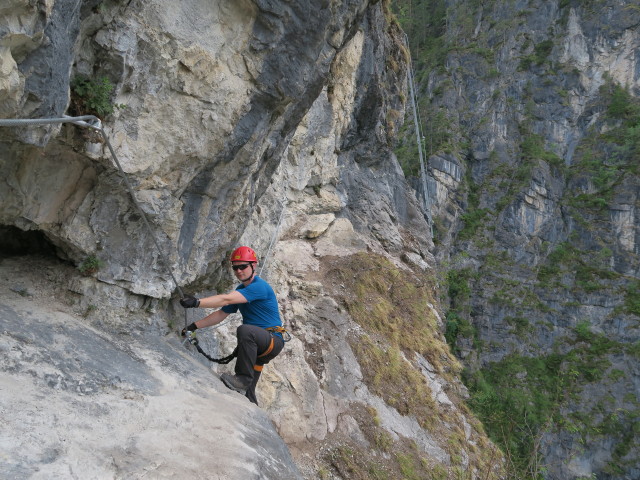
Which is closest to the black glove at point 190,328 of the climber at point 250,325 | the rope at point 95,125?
the climber at point 250,325

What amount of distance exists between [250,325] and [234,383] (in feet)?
2.10

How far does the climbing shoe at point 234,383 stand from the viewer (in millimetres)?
4578

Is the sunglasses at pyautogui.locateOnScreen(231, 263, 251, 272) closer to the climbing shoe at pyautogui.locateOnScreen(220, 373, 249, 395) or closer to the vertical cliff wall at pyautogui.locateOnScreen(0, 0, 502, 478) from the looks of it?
the vertical cliff wall at pyautogui.locateOnScreen(0, 0, 502, 478)

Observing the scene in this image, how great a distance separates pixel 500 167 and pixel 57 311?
38.4 metres

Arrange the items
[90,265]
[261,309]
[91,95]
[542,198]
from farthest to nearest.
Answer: [542,198], [261,309], [90,265], [91,95]

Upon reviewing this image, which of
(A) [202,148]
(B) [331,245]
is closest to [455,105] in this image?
(B) [331,245]

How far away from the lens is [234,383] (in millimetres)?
4609

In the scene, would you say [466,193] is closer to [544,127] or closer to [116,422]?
[544,127]

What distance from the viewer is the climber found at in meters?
4.55

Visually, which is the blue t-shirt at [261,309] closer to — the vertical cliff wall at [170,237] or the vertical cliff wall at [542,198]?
the vertical cliff wall at [170,237]

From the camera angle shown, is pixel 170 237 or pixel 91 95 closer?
pixel 91 95

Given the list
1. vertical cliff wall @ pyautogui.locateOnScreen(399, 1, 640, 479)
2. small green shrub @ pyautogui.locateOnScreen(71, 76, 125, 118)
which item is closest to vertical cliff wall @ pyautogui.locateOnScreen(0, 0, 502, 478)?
small green shrub @ pyautogui.locateOnScreen(71, 76, 125, 118)

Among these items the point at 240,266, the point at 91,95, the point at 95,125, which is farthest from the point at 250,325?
the point at 91,95

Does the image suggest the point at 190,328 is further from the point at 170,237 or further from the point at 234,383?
the point at 170,237
